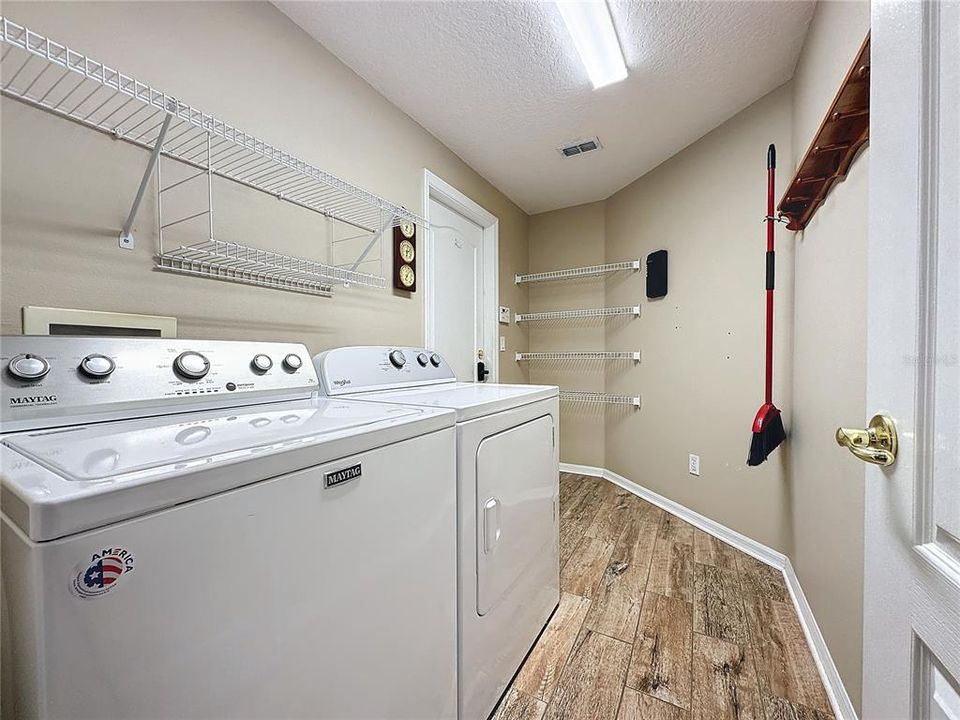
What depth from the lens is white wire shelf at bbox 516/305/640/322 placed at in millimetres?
2984

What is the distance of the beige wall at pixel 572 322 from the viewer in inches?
132

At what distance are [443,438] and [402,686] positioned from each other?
53 cm

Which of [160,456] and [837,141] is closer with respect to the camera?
[160,456]

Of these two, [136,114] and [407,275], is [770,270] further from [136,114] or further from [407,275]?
[136,114]

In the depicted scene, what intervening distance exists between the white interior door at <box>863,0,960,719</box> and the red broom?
1.35 metres

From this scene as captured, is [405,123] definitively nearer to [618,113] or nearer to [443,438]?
[618,113]

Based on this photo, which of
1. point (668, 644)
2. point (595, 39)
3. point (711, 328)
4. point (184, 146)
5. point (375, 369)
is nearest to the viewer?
point (184, 146)

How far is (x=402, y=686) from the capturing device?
863 mm

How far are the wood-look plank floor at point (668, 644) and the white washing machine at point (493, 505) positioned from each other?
134 millimetres

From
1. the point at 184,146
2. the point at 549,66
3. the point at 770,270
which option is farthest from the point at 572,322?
the point at 184,146

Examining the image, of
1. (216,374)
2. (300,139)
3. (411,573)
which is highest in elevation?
(300,139)

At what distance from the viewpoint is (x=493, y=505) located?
1.18 meters

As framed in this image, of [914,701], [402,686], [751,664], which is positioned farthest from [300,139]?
[751,664]

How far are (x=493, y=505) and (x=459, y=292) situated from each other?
1867mm
